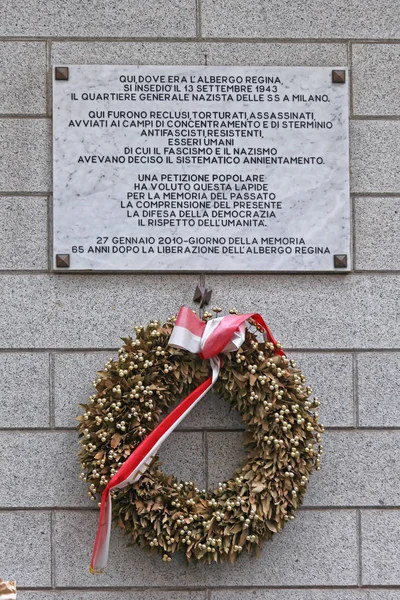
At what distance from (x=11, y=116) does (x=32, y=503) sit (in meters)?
2.17

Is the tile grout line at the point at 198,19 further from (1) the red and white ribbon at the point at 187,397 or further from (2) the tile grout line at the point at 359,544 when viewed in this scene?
(2) the tile grout line at the point at 359,544

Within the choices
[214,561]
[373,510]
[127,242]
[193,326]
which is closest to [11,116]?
[127,242]

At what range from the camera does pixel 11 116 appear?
4711mm

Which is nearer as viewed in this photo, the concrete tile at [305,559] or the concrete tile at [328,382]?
the concrete tile at [305,559]

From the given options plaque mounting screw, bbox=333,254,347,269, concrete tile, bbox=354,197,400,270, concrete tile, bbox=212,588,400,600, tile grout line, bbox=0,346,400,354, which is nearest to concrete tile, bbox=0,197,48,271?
tile grout line, bbox=0,346,400,354

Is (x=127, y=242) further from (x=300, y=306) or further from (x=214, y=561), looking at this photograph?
(x=214, y=561)

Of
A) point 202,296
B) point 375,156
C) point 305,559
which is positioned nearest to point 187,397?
point 202,296

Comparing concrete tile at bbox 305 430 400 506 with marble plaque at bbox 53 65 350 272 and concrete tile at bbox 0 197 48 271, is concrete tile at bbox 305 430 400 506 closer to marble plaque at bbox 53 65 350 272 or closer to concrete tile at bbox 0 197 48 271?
marble plaque at bbox 53 65 350 272

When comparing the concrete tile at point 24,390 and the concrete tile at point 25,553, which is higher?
the concrete tile at point 24,390

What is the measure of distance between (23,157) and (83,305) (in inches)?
35.7

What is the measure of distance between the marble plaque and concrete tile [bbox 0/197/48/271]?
109mm

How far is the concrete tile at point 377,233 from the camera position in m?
4.75

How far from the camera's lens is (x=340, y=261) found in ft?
15.4

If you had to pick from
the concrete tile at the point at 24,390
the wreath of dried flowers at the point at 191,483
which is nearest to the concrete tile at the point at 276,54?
the wreath of dried flowers at the point at 191,483
